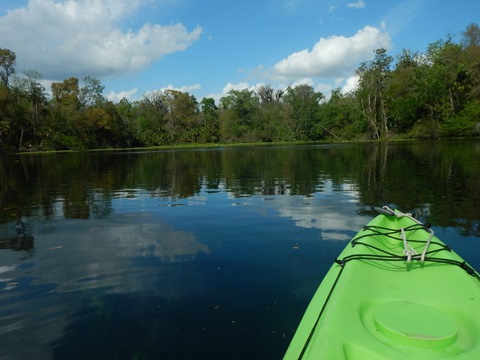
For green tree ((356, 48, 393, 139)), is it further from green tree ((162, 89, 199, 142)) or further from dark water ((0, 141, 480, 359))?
dark water ((0, 141, 480, 359))

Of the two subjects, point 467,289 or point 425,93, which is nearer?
point 467,289

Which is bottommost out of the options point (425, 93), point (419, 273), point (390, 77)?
point (419, 273)

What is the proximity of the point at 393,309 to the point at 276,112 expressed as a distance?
90.4 m

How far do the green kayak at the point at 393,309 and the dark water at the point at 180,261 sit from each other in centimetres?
80

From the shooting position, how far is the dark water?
384 cm

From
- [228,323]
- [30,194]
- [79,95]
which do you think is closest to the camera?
[228,323]

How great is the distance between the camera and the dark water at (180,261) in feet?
12.6

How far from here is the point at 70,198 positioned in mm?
12664

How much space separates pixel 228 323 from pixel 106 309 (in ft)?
5.29

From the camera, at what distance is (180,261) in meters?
6.11

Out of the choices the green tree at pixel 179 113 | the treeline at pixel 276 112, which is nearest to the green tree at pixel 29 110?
the treeline at pixel 276 112

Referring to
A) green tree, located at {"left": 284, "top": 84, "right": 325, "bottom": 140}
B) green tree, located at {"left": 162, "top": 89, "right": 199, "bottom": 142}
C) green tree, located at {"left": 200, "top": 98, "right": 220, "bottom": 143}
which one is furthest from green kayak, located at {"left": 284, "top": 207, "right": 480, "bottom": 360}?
green tree, located at {"left": 162, "top": 89, "right": 199, "bottom": 142}

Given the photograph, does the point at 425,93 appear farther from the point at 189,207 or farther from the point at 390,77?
the point at 189,207

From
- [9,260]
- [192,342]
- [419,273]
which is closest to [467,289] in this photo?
[419,273]
